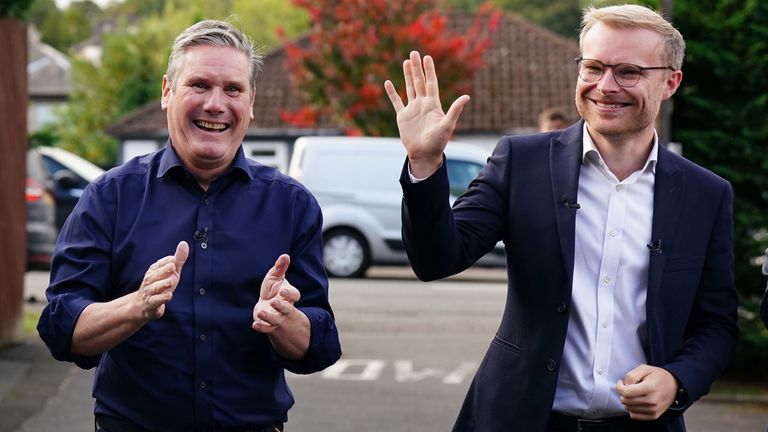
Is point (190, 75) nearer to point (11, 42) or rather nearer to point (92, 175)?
point (11, 42)

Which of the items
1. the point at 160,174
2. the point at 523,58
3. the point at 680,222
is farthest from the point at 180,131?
the point at 523,58

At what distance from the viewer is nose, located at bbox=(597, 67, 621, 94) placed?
12.5 ft

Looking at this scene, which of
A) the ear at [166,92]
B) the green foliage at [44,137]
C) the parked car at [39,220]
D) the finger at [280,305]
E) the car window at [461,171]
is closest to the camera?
the finger at [280,305]

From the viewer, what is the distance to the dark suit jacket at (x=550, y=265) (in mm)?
3779

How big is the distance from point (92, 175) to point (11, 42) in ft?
31.3

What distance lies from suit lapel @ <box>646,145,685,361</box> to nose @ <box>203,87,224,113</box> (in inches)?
51.2

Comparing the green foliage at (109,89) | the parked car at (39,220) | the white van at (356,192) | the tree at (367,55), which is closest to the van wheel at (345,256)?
the white van at (356,192)

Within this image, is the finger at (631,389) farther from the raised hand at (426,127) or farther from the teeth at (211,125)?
the teeth at (211,125)

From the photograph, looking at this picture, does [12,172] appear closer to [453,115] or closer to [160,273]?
[160,273]

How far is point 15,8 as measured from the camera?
1087cm

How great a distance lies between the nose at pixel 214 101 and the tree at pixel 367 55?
23.8 m

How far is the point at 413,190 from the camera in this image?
11.8 feet

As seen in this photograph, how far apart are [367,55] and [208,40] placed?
24330 mm

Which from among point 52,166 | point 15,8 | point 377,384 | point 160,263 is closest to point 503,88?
point 52,166
